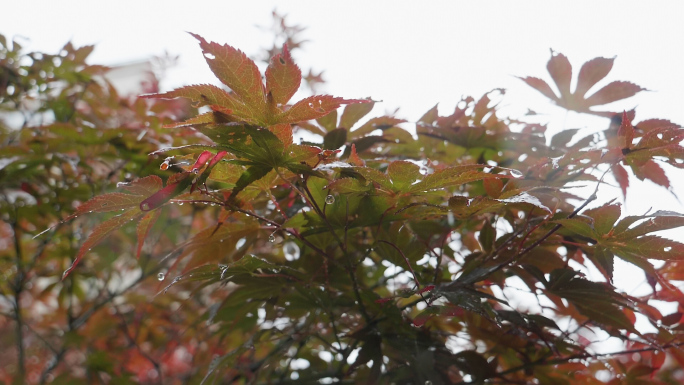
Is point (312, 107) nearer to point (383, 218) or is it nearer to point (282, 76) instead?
point (282, 76)

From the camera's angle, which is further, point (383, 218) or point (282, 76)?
point (383, 218)

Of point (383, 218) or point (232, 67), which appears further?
point (383, 218)

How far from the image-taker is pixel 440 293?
504 mm

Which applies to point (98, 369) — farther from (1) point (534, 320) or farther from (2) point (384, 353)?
(1) point (534, 320)

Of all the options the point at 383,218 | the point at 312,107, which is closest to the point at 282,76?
the point at 312,107

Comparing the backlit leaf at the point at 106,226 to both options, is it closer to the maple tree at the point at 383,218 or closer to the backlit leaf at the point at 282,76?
the maple tree at the point at 383,218

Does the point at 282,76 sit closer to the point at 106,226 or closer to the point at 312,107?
the point at 312,107

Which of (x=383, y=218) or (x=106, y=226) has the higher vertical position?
(x=383, y=218)

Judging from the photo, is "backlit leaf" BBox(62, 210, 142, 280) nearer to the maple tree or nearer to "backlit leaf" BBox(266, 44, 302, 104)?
the maple tree

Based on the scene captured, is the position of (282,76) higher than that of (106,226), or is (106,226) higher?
(282,76)

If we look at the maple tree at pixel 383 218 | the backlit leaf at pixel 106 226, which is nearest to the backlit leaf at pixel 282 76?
the maple tree at pixel 383 218

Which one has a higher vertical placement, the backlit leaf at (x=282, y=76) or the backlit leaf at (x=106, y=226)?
the backlit leaf at (x=282, y=76)

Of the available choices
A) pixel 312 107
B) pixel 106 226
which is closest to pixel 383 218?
pixel 312 107

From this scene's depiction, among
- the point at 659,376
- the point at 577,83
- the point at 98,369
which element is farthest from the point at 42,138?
the point at 659,376
